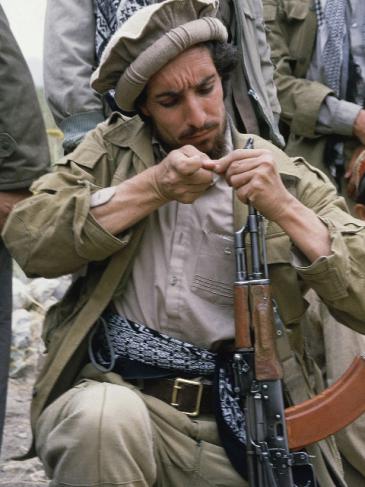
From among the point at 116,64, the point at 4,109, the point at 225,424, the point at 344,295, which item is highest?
the point at 116,64

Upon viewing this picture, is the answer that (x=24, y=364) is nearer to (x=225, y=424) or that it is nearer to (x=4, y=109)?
(x=4, y=109)

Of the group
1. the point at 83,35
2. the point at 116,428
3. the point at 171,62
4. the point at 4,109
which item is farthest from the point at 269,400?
the point at 83,35

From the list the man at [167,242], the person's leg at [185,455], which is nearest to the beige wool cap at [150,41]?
the man at [167,242]

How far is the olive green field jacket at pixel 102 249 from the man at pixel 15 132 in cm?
54

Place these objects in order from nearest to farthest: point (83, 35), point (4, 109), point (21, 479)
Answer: point (4, 109)
point (83, 35)
point (21, 479)

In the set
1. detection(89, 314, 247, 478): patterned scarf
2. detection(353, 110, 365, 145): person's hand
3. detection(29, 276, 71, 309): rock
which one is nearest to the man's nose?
detection(89, 314, 247, 478): patterned scarf

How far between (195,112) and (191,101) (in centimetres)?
4

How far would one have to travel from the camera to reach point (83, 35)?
13.9 feet

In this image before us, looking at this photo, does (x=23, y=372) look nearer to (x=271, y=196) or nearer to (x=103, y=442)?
(x=103, y=442)

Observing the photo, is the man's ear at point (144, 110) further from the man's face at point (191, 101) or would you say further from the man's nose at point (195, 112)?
the man's nose at point (195, 112)

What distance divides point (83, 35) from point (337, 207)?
1454 millimetres

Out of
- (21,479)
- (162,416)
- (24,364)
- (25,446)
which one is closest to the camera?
(162,416)

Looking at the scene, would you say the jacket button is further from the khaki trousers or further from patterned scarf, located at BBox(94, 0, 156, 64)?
the khaki trousers

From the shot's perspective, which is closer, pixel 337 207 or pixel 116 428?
pixel 116 428
